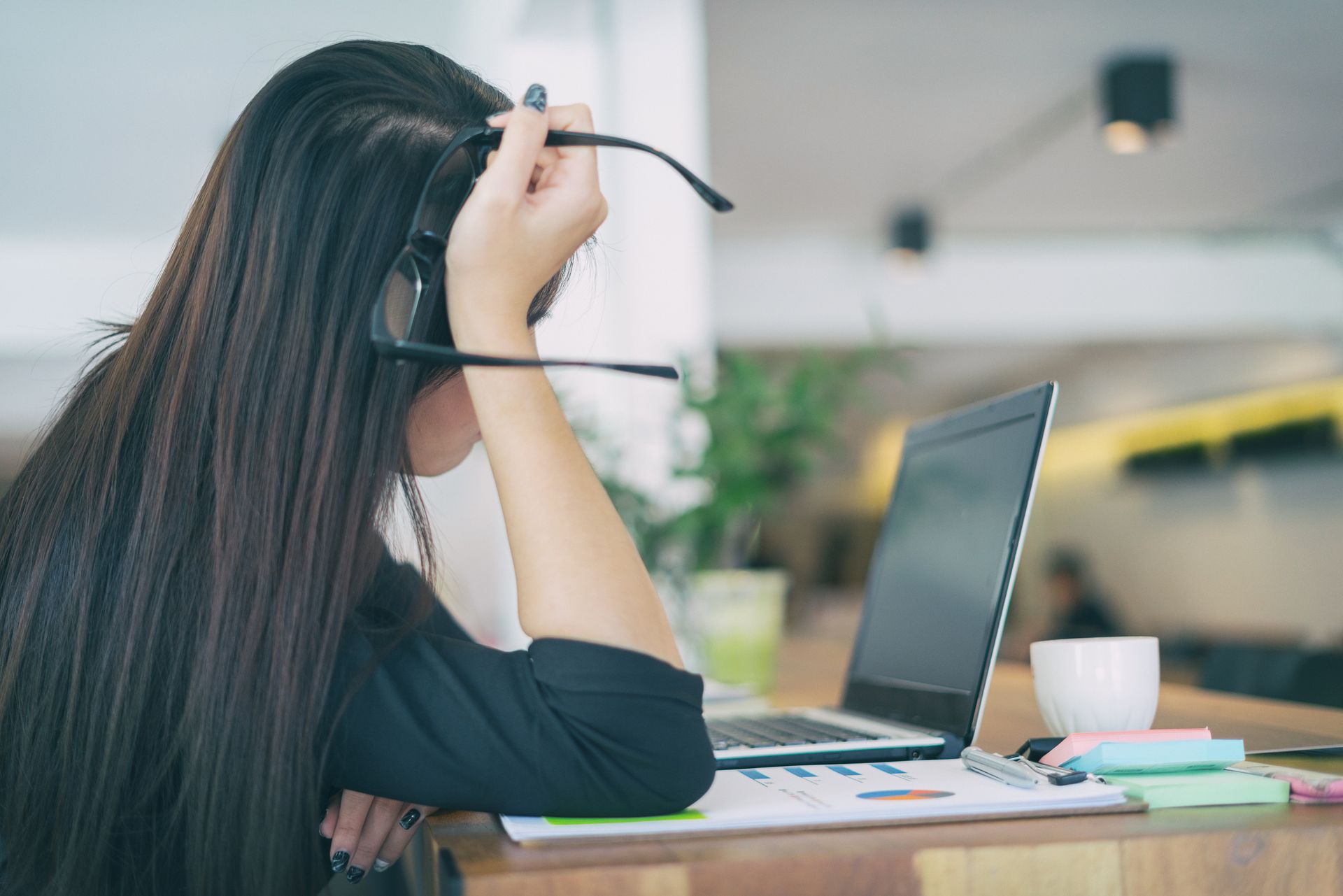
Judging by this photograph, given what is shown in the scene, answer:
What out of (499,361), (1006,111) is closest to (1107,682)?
(499,361)

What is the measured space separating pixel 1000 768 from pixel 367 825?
1.24 ft

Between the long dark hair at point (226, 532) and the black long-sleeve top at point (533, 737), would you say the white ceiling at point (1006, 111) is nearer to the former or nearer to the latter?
the long dark hair at point (226, 532)

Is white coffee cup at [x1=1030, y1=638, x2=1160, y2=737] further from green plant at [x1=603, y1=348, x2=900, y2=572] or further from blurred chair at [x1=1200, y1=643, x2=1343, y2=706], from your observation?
blurred chair at [x1=1200, y1=643, x2=1343, y2=706]

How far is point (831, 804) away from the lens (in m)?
0.55

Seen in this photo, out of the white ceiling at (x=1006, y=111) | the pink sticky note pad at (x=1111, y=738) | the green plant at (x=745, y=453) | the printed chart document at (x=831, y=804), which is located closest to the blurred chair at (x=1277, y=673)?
the green plant at (x=745, y=453)

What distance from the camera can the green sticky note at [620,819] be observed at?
547mm

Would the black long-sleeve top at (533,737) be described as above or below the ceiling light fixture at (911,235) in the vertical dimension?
below

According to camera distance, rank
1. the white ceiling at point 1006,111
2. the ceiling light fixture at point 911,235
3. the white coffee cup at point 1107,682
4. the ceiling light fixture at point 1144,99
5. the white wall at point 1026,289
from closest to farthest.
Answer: the white coffee cup at point 1107,682 < the white ceiling at point 1006,111 < the ceiling light fixture at point 1144,99 < the ceiling light fixture at point 911,235 < the white wall at point 1026,289

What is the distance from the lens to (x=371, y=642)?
0.59 metres

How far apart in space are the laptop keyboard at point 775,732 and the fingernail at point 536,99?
1.48 ft

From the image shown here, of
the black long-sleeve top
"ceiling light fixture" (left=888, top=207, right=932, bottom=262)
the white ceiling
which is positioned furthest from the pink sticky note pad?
"ceiling light fixture" (left=888, top=207, right=932, bottom=262)

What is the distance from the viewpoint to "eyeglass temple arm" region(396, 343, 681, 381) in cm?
56

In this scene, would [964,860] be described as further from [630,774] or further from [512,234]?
[512,234]

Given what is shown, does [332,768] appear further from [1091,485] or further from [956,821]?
[1091,485]
